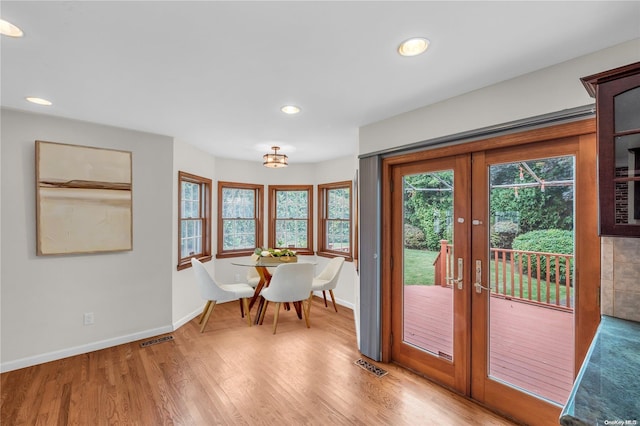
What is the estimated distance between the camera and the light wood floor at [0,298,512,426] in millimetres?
2102

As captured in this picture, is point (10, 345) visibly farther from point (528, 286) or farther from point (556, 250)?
point (556, 250)

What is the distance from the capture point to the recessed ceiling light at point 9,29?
147cm

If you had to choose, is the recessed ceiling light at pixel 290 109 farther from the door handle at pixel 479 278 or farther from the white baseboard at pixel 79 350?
the white baseboard at pixel 79 350

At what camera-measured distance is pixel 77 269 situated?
10.1 feet

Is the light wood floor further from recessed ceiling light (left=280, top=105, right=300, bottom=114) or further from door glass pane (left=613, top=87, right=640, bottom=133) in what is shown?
recessed ceiling light (left=280, top=105, right=300, bottom=114)

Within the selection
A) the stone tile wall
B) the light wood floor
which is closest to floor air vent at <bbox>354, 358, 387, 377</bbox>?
the light wood floor

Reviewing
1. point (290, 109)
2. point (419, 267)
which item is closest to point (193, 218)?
point (290, 109)

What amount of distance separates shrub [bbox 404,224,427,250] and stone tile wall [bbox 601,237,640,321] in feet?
4.11

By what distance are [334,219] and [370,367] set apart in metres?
2.82

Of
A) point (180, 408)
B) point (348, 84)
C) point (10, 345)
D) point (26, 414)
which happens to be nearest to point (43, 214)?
point (10, 345)

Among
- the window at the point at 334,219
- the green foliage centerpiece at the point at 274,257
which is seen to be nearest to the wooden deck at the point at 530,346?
the green foliage centerpiece at the point at 274,257

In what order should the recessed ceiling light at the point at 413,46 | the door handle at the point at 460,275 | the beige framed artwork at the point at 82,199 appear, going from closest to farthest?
the recessed ceiling light at the point at 413,46 → the door handle at the point at 460,275 → the beige framed artwork at the point at 82,199

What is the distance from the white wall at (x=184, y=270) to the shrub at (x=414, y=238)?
297 centimetres

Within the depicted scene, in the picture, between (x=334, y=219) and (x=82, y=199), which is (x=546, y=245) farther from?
(x=82, y=199)
